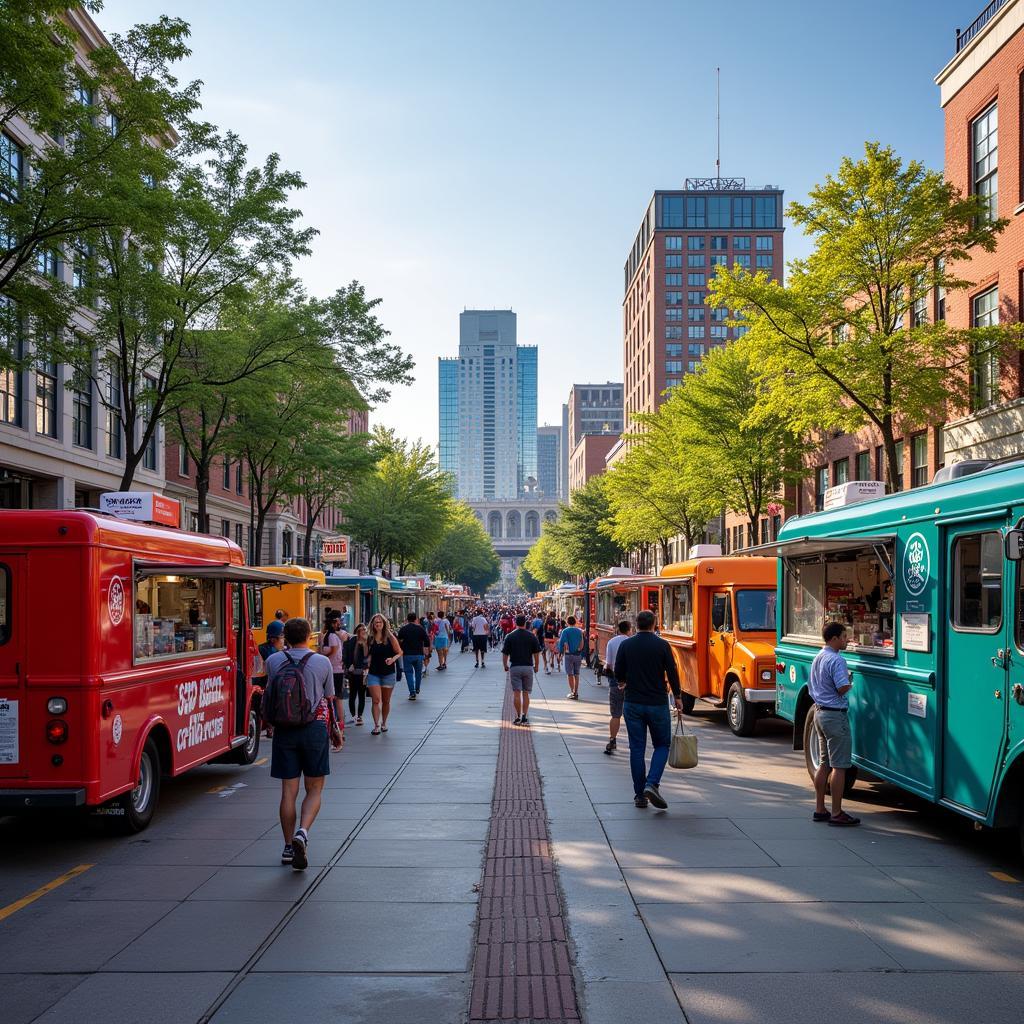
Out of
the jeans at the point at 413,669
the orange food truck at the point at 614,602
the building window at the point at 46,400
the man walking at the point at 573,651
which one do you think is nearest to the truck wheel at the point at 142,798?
the jeans at the point at 413,669

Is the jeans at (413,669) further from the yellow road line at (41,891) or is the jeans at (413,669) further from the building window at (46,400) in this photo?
the yellow road line at (41,891)

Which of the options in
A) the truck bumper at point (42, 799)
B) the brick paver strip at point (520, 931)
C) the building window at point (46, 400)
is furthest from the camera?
the building window at point (46, 400)

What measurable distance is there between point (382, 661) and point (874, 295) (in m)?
15.2

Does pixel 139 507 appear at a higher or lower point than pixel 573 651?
higher

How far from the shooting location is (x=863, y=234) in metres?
23.2

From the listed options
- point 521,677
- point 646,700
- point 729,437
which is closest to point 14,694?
point 646,700

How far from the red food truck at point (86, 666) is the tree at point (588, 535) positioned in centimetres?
6174

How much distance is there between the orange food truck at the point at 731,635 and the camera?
15.8 m

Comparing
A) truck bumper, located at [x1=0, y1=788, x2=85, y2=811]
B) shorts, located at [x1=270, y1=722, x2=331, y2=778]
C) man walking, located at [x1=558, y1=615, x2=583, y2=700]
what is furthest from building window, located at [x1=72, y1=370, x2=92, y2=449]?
shorts, located at [x1=270, y1=722, x2=331, y2=778]

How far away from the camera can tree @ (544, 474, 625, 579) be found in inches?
2842

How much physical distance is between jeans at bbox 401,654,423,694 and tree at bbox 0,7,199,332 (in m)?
9.61

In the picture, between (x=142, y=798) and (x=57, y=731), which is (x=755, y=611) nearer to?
(x=142, y=798)

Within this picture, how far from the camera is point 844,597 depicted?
11125mm

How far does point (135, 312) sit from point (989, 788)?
16.3 metres
